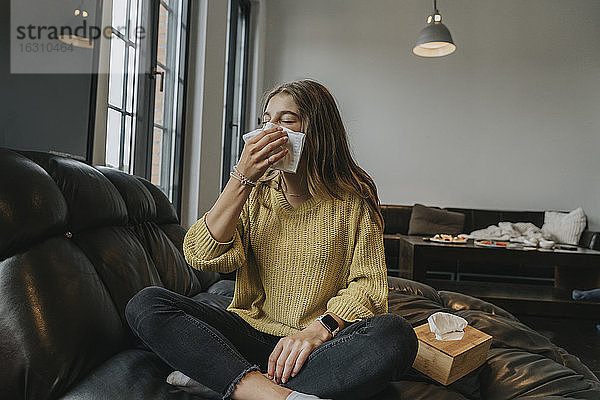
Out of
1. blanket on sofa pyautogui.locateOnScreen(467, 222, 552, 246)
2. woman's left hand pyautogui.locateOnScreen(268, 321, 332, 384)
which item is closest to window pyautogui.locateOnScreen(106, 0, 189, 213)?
woman's left hand pyautogui.locateOnScreen(268, 321, 332, 384)

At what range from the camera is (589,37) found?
5730 mm

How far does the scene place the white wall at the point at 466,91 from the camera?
5.71 m

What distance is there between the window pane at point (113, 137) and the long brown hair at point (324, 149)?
3.86 feet

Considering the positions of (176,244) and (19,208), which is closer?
(19,208)

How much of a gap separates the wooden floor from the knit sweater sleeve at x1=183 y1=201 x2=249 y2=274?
2.03m

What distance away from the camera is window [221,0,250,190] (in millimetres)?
4664

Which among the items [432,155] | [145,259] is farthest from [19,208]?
[432,155]

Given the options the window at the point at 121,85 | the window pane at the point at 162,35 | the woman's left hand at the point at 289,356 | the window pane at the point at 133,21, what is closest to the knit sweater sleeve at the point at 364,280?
the woman's left hand at the point at 289,356

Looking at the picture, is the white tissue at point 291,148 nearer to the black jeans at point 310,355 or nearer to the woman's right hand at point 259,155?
the woman's right hand at point 259,155

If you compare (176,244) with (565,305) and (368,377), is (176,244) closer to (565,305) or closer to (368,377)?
(368,377)

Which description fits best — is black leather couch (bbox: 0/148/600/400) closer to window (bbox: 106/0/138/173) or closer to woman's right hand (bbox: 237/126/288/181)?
woman's right hand (bbox: 237/126/288/181)

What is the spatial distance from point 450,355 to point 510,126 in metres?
4.97

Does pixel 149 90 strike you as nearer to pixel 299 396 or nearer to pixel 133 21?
pixel 133 21

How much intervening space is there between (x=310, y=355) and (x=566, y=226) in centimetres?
463
